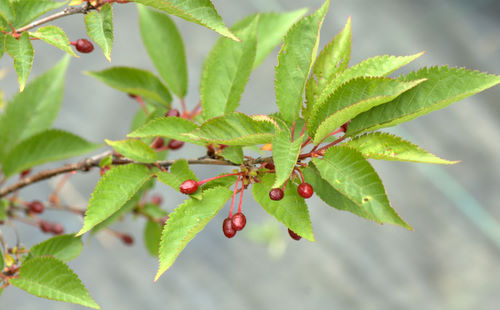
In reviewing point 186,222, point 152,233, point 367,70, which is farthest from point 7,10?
point 152,233

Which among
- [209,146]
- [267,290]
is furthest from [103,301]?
[209,146]

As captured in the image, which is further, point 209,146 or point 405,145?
point 209,146

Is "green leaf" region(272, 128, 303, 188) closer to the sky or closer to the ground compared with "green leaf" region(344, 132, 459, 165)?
closer to the ground

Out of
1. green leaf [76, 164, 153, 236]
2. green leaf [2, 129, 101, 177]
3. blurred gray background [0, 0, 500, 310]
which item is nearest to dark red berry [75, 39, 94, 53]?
green leaf [76, 164, 153, 236]

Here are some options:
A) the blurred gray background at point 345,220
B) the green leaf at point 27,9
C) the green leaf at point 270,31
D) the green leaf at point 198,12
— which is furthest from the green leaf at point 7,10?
the blurred gray background at point 345,220

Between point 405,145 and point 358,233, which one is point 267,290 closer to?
point 358,233

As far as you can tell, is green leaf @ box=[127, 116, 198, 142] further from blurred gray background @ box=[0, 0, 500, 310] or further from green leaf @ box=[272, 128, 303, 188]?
blurred gray background @ box=[0, 0, 500, 310]
